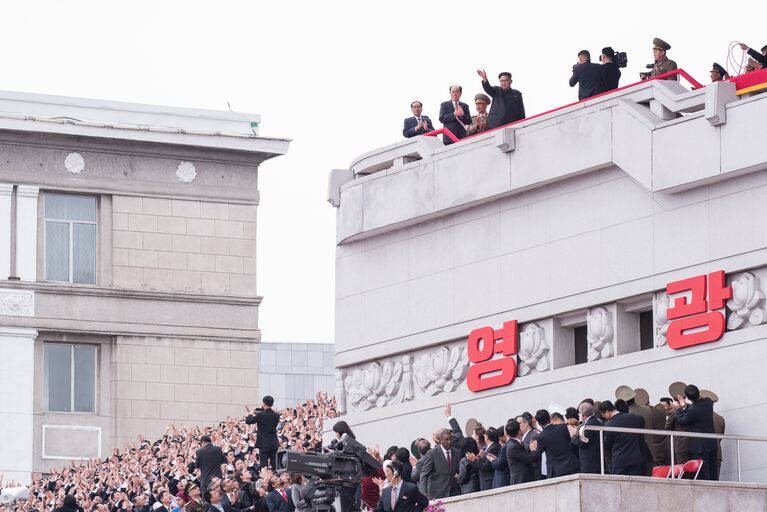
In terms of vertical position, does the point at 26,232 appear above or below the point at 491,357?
above

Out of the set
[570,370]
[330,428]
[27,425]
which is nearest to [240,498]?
[570,370]

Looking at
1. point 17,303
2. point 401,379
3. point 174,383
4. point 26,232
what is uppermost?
point 26,232

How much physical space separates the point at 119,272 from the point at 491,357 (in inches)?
905

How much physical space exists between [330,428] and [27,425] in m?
Answer: 17.4

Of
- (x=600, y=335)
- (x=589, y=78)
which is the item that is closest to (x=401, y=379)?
(x=600, y=335)

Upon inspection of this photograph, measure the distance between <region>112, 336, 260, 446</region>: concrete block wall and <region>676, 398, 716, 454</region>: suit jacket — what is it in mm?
29558

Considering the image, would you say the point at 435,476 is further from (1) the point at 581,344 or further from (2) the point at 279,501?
(1) the point at 581,344

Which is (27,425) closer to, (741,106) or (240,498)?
(240,498)

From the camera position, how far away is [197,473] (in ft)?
125

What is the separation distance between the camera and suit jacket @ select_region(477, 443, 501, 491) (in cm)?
2995

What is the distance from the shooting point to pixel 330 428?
134ft

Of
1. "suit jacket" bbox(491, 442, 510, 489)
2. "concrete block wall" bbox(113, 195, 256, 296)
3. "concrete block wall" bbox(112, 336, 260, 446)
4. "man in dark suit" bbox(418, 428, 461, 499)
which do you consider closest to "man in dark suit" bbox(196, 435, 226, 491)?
"man in dark suit" bbox(418, 428, 461, 499)

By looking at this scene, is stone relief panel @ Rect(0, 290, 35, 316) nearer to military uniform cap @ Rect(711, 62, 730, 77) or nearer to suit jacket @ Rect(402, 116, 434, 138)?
suit jacket @ Rect(402, 116, 434, 138)

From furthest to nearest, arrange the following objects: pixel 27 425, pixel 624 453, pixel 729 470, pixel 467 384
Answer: pixel 27 425 → pixel 467 384 → pixel 729 470 → pixel 624 453
